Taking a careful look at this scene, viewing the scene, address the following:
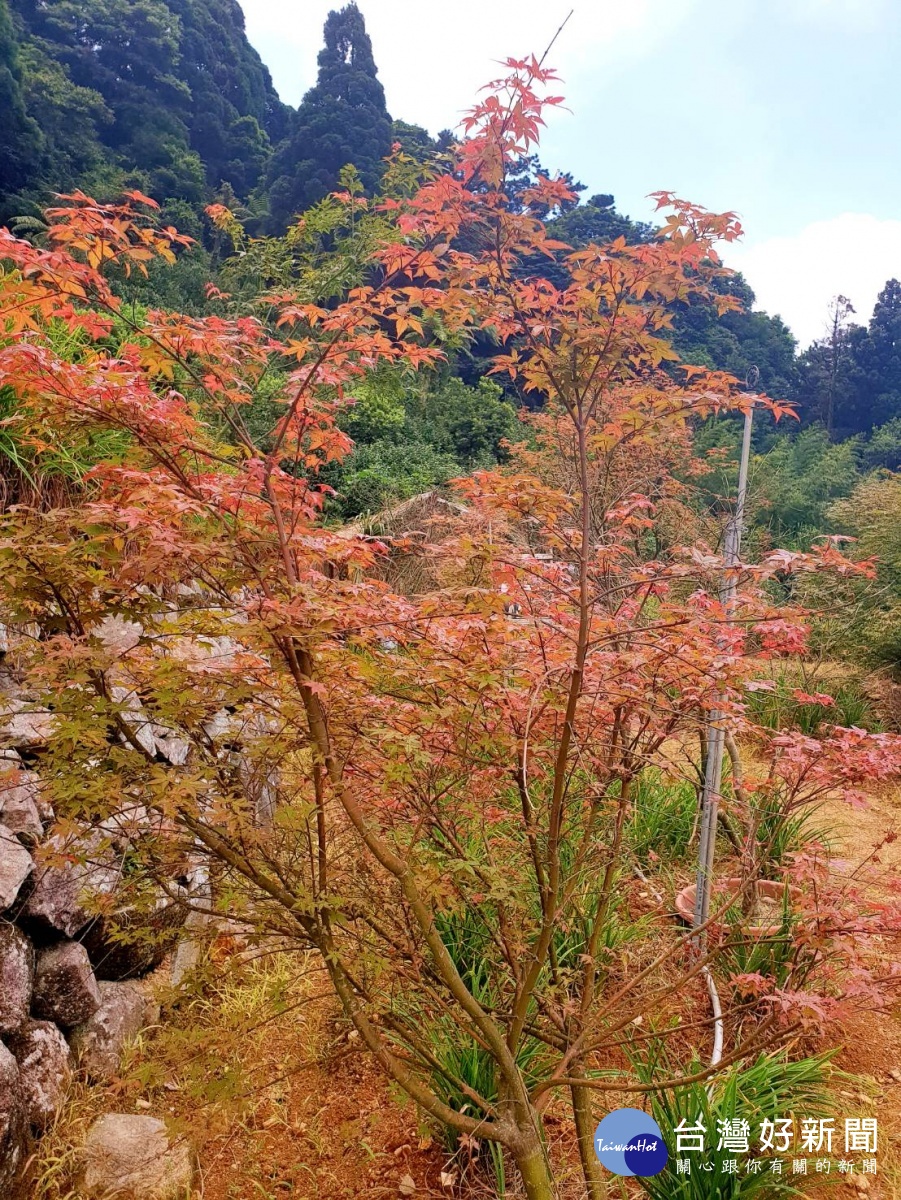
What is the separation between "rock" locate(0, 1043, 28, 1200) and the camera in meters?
1.98

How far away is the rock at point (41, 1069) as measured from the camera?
217cm

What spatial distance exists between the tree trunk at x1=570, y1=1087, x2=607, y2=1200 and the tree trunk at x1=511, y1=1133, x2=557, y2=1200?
0.18 metres

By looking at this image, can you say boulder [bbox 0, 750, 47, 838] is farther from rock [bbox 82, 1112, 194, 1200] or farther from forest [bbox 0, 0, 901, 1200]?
rock [bbox 82, 1112, 194, 1200]

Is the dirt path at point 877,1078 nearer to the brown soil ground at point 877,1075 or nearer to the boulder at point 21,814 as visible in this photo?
the brown soil ground at point 877,1075

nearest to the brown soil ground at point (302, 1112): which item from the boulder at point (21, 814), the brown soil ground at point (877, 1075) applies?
the brown soil ground at point (877, 1075)

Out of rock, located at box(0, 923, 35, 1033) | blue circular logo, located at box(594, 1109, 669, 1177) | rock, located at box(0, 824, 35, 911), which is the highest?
rock, located at box(0, 824, 35, 911)

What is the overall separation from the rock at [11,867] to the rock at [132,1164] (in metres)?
0.77

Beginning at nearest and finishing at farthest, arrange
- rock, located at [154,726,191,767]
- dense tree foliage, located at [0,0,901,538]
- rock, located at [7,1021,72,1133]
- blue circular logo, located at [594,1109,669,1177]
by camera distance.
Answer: blue circular logo, located at [594,1109,669,1177] < rock, located at [7,1021,72,1133] < rock, located at [154,726,191,767] < dense tree foliage, located at [0,0,901,538]

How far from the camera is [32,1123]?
216 centimetres

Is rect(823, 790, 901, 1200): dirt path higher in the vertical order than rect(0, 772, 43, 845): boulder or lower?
lower

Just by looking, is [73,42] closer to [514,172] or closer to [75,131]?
[75,131]

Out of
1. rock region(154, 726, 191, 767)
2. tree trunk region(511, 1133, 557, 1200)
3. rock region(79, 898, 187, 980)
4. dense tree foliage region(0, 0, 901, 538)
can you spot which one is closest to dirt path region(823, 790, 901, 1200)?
tree trunk region(511, 1133, 557, 1200)

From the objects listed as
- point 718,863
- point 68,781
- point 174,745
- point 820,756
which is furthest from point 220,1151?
point 718,863

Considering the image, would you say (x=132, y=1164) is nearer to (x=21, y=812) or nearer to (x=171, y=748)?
(x=21, y=812)
